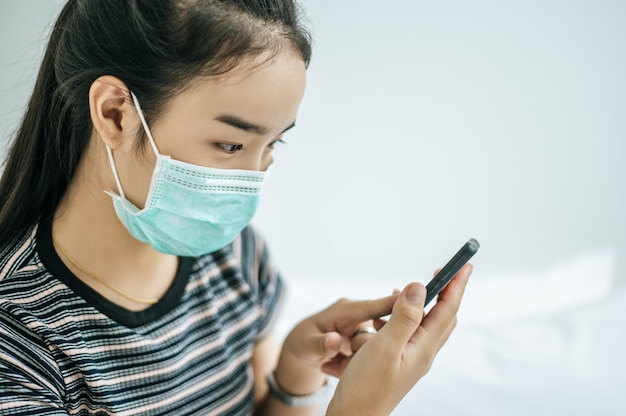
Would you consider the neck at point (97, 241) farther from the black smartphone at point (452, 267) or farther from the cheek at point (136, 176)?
the black smartphone at point (452, 267)

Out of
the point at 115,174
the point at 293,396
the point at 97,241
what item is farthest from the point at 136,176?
the point at 293,396

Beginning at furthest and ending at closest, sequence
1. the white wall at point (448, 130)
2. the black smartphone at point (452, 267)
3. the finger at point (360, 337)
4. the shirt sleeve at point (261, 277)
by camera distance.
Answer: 1. the white wall at point (448, 130)
2. the shirt sleeve at point (261, 277)
3. the finger at point (360, 337)
4. the black smartphone at point (452, 267)

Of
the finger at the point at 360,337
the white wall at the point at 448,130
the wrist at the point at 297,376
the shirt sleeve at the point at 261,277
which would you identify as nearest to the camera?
the finger at the point at 360,337

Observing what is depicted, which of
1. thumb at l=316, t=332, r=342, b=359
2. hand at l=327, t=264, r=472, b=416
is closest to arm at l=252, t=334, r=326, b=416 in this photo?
thumb at l=316, t=332, r=342, b=359

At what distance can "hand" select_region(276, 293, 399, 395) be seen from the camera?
1018 mm

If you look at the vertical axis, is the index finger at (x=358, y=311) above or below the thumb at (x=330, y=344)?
above

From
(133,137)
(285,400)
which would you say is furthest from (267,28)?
(285,400)

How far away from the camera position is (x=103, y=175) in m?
0.98

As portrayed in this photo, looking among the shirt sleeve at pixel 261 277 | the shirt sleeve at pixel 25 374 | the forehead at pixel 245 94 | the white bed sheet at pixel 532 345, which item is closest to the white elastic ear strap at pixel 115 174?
the forehead at pixel 245 94

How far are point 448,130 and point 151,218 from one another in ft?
2.59

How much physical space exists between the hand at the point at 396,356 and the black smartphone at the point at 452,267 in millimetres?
20

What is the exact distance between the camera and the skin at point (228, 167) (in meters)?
0.86

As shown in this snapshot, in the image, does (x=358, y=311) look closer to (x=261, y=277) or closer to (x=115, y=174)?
(x=261, y=277)

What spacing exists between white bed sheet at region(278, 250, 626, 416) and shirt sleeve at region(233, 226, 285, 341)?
0.61 feet
